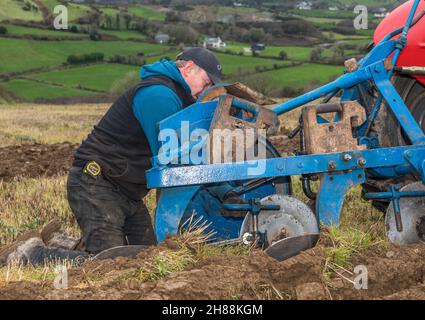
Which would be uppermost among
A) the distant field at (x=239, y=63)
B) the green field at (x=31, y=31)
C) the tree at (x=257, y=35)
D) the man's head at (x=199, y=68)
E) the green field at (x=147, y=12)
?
the man's head at (x=199, y=68)

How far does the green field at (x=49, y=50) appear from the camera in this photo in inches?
1634

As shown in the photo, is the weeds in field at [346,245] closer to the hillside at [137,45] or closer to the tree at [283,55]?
the hillside at [137,45]

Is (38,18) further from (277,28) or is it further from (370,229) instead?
(370,229)

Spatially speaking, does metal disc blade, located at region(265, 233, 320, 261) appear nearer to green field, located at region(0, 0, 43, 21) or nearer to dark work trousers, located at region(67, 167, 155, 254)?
dark work trousers, located at region(67, 167, 155, 254)

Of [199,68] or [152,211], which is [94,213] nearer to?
[199,68]

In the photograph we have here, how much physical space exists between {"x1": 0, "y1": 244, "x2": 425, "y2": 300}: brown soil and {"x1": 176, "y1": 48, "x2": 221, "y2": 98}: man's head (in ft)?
4.05

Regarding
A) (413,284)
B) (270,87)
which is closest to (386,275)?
(413,284)

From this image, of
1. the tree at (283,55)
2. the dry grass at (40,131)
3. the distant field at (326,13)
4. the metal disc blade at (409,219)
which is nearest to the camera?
the metal disc blade at (409,219)

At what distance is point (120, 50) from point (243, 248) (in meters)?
40.7

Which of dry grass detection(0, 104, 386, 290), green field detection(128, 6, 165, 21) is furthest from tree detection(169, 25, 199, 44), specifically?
dry grass detection(0, 104, 386, 290)

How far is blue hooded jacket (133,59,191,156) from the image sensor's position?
4.27m

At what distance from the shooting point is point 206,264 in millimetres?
3602

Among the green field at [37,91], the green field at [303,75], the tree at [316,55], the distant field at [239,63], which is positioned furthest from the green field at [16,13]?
the tree at [316,55]

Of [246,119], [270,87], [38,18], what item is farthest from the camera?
[38,18]
